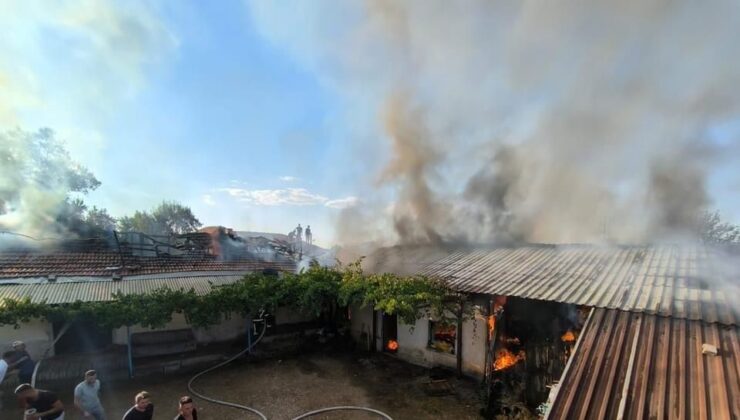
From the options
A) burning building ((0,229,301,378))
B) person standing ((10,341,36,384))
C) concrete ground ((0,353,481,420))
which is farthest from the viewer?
burning building ((0,229,301,378))

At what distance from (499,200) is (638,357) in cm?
1310

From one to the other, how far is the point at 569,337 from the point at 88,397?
10.8 metres

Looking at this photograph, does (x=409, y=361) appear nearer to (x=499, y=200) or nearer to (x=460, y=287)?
(x=460, y=287)

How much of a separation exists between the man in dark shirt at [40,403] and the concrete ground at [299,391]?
3262mm

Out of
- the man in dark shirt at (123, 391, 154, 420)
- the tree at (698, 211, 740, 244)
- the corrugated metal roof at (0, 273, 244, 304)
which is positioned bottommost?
the man in dark shirt at (123, 391, 154, 420)

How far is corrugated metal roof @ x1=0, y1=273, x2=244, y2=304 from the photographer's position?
9617mm

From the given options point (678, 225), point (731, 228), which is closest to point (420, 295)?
point (678, 225)

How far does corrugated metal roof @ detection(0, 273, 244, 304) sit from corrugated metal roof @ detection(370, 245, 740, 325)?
27.1ft

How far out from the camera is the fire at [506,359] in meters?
9.41

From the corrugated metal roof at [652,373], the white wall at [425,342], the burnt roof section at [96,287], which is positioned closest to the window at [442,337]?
the white wall at [425,342]

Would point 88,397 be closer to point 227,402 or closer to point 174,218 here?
point 227,402

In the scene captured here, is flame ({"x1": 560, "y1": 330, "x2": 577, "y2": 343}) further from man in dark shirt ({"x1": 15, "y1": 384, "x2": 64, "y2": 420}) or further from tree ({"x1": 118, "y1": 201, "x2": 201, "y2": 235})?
tree ({"x1": 118, "y1": 201, "x2": 201, "y2": 235})

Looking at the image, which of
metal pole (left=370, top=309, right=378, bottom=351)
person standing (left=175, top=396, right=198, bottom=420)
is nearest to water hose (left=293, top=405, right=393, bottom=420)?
person standing (left=175, top=396, right=198, bottom=420)

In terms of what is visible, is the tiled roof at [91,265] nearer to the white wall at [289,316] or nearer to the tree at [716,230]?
the white wall at [289,316]
